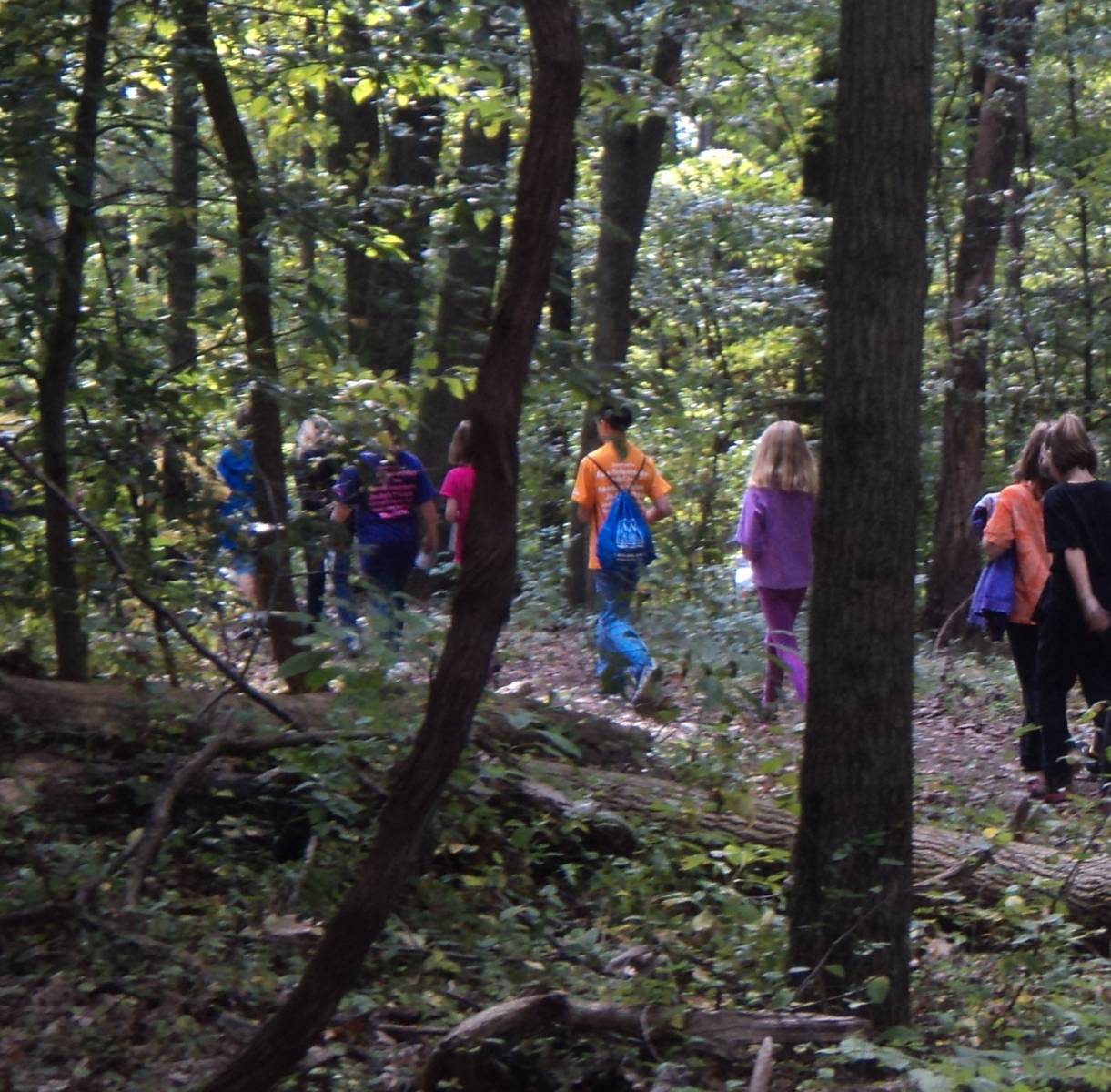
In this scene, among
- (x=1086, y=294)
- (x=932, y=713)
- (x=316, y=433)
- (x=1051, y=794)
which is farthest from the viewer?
(x=1086, y=294)

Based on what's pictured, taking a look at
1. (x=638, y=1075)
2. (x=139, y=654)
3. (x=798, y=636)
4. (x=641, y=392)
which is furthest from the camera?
(x=798, y=636)

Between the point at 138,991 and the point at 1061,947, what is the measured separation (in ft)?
11.4

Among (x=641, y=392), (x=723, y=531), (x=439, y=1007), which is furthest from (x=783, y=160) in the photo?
(x=439, y=1007)

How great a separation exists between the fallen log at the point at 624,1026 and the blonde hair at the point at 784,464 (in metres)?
5.94

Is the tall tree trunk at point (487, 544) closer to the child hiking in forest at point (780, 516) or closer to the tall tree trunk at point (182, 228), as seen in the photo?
the tall tree trunk at point (182, 228)

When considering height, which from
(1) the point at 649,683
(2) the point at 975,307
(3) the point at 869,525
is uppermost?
(2) the point at 975,307

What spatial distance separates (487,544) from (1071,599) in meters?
5.95

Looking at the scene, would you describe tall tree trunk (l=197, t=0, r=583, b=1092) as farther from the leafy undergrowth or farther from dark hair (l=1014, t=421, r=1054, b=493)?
dark hair (l=1014, t=421, r=1054, b=493)

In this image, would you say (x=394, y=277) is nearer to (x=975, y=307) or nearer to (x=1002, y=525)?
(x=1002, y=525)

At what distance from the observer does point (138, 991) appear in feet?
15.6

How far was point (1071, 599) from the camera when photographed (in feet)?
28.7

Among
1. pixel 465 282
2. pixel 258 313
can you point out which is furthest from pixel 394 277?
pixel 258 313

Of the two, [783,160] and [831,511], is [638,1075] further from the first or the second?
[783,160]

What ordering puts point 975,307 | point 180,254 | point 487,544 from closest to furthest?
point 487,544 → point 180,254 → point 975,307
